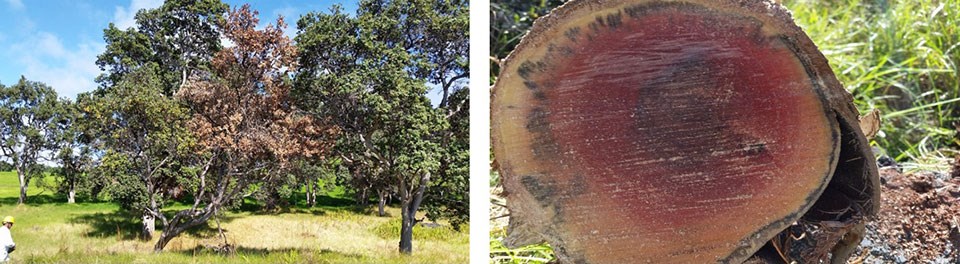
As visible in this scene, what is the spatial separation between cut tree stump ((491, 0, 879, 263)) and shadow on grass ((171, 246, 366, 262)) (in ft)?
3.13

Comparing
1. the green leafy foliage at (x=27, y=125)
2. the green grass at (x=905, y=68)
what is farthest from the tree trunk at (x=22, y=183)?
the green grass at (x=905, y=68)

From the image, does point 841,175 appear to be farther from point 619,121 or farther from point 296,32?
point 296,32

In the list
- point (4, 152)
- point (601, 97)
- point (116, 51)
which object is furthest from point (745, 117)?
point (4, 152)

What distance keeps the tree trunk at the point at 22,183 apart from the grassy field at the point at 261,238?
0.05m

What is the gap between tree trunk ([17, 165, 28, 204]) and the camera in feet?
6.82

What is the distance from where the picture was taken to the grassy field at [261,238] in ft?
7.08

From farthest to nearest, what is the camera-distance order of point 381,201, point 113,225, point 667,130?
1. point 381,201
2. point 113,225
3. point 667,130

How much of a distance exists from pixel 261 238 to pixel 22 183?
652 millimetres

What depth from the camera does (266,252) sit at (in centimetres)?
224

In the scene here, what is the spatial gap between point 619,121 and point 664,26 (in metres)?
0.18

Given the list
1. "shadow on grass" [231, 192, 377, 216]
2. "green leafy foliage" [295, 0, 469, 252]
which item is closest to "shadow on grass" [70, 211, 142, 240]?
"shadow on grass" [231, 192, 377, 216]

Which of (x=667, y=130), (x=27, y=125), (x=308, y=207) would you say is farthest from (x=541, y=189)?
(x=27, y=125)

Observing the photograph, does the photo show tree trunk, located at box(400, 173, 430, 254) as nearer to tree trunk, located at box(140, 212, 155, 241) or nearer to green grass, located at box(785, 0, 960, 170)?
tree trunk, located at box(140, 212, 155, 241)

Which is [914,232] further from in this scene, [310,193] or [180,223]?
[180,223]
